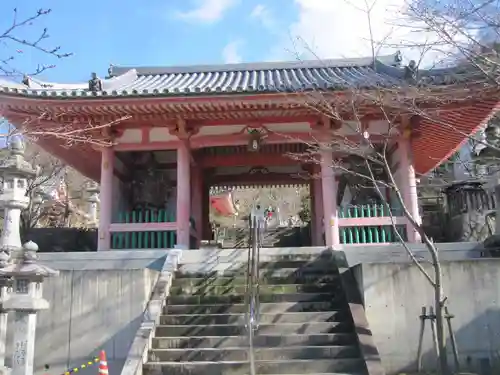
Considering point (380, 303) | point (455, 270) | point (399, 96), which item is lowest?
point (380, 303)

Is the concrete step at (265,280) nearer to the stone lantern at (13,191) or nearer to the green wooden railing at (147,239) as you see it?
the green wooden railing at (147,239)

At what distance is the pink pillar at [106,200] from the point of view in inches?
398

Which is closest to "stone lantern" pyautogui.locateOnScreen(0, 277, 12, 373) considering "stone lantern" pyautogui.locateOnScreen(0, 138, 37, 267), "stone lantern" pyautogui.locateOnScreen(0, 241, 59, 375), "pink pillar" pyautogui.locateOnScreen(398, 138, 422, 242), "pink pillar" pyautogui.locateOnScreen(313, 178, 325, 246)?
"stone lantern" pyautogui.locateOnScreen(0, 241, 59, 375)

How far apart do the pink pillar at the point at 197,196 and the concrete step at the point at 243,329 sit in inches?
217

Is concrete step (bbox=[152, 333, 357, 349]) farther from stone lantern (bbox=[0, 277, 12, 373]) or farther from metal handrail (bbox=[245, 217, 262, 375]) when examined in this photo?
stone lantern (bbox=[0, 277, 12, 373])

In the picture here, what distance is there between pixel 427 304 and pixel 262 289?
8.18ft

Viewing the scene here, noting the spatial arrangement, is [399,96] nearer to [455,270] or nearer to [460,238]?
[455,270]

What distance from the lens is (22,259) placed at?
6.20 meters

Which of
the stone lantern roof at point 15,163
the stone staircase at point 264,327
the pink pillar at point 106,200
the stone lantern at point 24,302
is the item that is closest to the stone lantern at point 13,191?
the stone lantern roof at point 15,163

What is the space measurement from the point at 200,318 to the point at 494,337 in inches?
165

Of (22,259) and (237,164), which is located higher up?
(237,164)

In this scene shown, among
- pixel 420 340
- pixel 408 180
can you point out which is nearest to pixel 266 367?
pixel 420 340

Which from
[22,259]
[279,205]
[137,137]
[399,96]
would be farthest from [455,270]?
[279,205]

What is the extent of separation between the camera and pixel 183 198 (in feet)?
33.3
